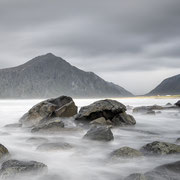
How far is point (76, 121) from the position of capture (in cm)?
1914

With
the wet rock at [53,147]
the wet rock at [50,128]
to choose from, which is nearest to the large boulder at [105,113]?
the wet rock at [50,128]

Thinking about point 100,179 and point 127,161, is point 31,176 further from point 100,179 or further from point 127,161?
point 127,161

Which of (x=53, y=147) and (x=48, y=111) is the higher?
(x=48, y=111)

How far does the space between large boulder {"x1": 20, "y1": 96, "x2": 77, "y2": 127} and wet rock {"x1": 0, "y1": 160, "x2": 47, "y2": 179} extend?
37.2 ft

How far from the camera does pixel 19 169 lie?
7.12 metres

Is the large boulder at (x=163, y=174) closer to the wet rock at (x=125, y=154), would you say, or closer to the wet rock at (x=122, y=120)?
the wet rock at (x=125, y=154)

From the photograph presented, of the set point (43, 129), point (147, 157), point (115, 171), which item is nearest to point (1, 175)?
point (115, 171)

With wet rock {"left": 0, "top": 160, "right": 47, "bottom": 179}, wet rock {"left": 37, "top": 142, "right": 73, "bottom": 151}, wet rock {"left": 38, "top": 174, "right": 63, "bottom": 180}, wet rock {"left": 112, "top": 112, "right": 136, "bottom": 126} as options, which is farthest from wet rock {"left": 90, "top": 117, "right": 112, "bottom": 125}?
wet rock {"left": 38, "top": 174, "right": 63, "bottom": 180}

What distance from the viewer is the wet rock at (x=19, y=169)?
6945 mm

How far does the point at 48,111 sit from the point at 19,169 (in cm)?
1298

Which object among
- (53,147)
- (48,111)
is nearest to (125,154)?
(53,147)

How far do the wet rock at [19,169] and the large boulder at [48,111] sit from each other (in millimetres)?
11345

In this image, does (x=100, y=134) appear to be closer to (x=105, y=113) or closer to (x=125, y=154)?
(x=125, y=154)

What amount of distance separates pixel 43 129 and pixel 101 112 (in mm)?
5271
